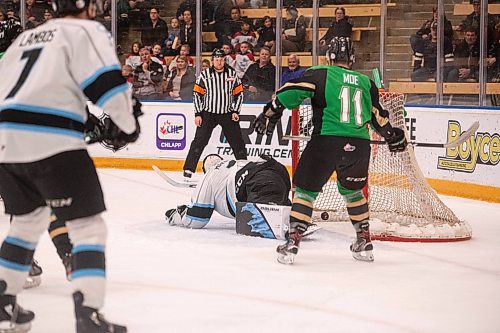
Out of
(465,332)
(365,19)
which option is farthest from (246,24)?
(465,332)

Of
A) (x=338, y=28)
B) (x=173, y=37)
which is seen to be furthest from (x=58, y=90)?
(x=173, y=37)

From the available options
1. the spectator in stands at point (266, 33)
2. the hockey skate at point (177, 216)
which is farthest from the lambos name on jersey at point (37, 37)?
the spectator in stands at point (266, 33)

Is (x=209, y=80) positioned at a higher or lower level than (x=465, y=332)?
higher

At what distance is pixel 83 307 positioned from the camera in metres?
2.77

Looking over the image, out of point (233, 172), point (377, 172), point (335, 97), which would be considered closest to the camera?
point (335, 97)

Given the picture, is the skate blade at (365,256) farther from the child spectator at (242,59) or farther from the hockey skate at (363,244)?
the child spectator at (242,59)

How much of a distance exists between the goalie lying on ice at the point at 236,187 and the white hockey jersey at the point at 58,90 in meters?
2.65

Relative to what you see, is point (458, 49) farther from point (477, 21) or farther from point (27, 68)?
point (27, 68)

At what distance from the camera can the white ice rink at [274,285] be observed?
10.9ft

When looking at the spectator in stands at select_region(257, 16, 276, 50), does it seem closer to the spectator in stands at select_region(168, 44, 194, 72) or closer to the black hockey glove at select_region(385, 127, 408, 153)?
the spectator in stands at select_region(168, 44, 194, 72)

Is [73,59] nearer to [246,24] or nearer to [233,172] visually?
[233,172]

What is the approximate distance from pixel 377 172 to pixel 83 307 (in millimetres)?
3473

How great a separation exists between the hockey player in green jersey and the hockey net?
76 cm

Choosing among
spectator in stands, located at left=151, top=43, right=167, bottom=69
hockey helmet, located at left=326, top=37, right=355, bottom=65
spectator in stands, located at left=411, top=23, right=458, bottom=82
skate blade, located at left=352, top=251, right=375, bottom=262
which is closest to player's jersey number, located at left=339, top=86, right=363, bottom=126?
hockey helmet, located at left=326, top=37, right=355, bottom=65
